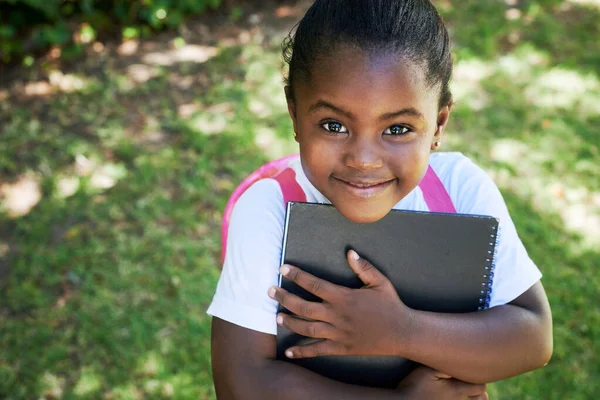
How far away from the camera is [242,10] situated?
580cm

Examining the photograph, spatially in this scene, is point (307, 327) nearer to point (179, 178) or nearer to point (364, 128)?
point (364, 128)

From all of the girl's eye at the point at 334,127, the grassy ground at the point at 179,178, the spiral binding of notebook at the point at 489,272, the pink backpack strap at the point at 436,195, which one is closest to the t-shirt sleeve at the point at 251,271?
the girl's eye at the point at 334,127

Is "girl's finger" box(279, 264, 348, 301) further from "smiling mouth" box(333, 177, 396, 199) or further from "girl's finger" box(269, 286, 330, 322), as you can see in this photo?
"smiling mouth" box(333, 177, 396, 199)

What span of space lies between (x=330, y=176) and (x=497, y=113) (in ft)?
11.1

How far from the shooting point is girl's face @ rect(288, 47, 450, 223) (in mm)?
1270

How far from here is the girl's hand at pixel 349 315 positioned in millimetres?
1424

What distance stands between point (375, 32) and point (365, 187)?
0.35 m

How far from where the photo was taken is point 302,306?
4.72ft

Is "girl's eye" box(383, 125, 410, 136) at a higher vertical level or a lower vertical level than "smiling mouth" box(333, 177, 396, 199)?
higher

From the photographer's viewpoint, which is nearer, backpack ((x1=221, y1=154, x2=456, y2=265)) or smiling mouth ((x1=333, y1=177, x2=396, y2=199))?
smiling mouth ((x1=333, y1=177, x2=396, y2=199))

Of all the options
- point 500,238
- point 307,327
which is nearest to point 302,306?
point 307,327

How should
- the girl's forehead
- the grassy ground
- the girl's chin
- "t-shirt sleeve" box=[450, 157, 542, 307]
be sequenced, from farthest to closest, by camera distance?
the grassy ground, "t-shirt sleeve" box=[450, 157, 542, 307], the girl's chin, the girl's forehead

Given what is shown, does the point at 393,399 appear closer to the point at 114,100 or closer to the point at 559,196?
the point at 559,196

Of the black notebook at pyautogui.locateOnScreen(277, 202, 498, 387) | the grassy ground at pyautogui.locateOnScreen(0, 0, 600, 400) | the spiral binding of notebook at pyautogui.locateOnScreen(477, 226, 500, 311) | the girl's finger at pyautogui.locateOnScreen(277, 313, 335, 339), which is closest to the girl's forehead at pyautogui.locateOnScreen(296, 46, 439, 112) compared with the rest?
the black notebook at pyautogui.locateOnScreen(277, 202, 498, 387)
